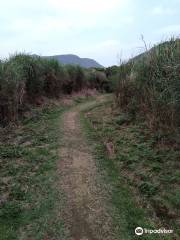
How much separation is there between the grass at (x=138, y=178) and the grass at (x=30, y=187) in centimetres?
91

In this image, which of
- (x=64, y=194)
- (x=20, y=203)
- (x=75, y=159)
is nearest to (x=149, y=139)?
(x=75, y=159)

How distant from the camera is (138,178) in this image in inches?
231

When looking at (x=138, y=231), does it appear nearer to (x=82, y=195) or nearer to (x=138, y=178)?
(x=82, y=195)

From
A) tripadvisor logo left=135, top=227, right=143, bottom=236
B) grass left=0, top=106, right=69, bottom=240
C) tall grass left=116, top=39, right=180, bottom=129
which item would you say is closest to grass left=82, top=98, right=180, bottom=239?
tripadvisor logo left=135, top=227, right=143, bottom=236

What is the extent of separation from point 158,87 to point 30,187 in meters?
4.55

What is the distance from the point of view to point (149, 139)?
7910mm

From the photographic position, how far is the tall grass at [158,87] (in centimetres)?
708

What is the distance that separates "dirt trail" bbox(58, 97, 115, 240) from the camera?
4093 millimetres

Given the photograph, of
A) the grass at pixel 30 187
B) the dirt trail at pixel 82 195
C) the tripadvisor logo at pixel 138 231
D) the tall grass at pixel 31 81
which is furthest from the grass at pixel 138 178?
the tall grass at pixel 31 81

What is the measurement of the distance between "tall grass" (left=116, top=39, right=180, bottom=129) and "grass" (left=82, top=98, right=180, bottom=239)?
1.97 ft

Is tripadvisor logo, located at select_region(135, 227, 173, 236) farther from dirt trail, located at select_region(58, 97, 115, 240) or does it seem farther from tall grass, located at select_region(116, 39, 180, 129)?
tall grass, located at select_region(116, 39, 180, 129)

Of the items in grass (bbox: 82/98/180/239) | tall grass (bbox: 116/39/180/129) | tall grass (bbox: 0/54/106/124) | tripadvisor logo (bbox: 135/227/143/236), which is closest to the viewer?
tripadvisor logo (bbox: 135/227/143/236)

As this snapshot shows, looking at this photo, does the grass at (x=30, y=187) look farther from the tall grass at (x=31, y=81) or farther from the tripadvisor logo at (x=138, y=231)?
the tall grass at (x=31, y=81)

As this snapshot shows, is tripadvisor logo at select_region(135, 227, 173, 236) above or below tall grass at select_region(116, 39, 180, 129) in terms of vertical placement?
below
